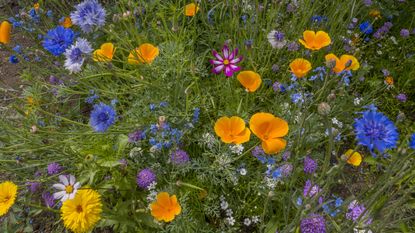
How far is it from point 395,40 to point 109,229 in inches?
94.6

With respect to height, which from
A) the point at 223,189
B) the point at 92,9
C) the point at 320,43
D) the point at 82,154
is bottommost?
the point at 223,189

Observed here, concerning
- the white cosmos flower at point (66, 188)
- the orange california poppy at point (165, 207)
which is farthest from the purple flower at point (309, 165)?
the white cosmos flower at point (66, 188)

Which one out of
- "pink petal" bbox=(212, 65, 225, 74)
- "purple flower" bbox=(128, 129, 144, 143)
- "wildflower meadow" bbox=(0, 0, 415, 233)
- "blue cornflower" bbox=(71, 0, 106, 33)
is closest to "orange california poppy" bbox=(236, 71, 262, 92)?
"wildflower meadow" bbox=(0, 0, 415, 233)

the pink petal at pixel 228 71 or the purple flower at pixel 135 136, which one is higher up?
the pink petal at pixel 228 71

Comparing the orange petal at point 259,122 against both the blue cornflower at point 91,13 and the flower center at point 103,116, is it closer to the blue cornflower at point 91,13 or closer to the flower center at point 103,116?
the flower center at point 103,116

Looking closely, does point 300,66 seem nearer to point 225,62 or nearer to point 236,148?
point 225,62

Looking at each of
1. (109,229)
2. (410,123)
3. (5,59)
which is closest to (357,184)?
(410,123)

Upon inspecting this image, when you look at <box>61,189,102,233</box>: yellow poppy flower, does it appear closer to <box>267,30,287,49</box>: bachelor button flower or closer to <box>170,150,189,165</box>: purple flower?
<box>170,150,189,165</box>: purple flower

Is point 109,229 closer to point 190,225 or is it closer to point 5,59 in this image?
point 190,225

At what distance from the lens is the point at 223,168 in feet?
5.62

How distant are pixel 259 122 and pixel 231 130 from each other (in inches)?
6.2

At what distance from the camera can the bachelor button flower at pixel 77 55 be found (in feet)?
4.84

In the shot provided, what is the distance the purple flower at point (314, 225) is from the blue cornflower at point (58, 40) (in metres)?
1.38

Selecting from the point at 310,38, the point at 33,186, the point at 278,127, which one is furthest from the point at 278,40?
the point at 33,186
